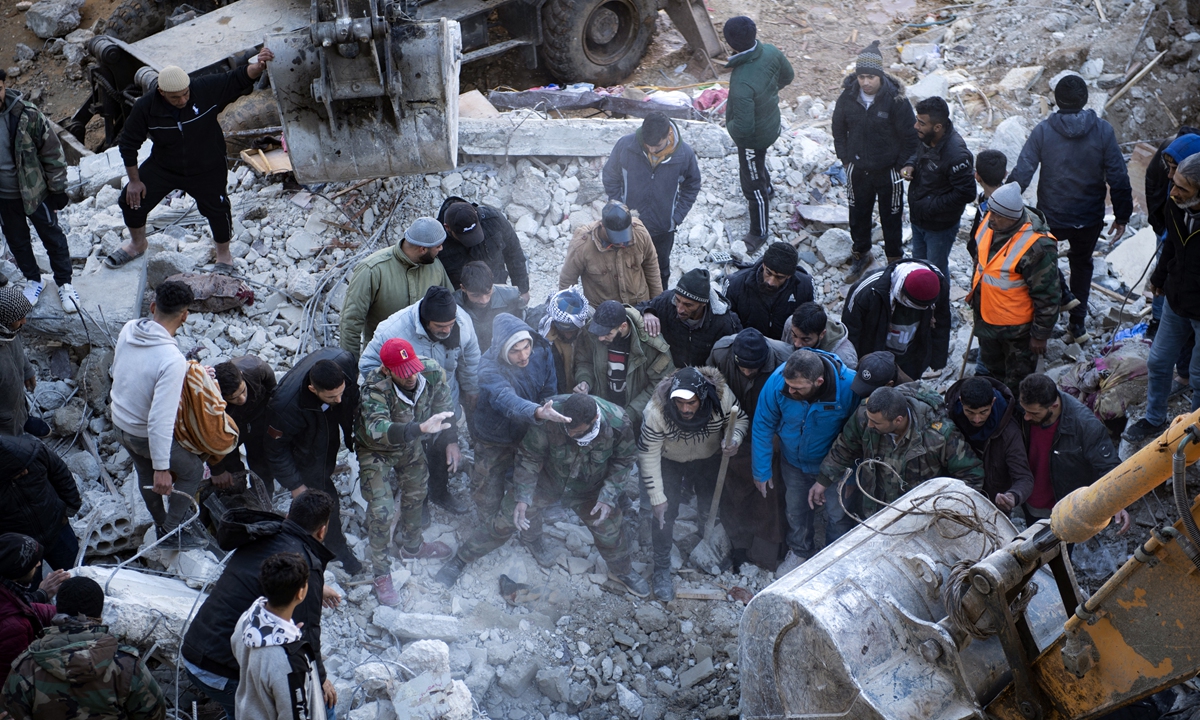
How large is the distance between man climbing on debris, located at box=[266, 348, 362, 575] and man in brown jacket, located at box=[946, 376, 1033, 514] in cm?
324

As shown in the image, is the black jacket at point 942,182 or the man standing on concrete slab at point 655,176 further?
the man standing on concrete slab at point 655,176

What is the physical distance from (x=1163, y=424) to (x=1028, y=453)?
1568 millimetres

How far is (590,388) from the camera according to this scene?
584cm

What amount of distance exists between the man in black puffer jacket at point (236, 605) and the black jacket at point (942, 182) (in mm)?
4724

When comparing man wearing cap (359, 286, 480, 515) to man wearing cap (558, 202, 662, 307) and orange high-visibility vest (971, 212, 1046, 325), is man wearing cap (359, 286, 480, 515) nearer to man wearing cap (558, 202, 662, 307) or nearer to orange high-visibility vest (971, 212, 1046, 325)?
man wearing cap (558, 202, 662, 307)

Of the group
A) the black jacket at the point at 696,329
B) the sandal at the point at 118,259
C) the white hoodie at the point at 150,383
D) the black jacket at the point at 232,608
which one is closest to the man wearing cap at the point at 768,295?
the black jacket at the point at 696,329

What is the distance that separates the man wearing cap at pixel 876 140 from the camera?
6863 millimetres

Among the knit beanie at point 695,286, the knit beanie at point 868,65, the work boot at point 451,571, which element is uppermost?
the knit beanie at point 868,65

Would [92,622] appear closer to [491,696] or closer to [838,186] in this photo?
[491,696]

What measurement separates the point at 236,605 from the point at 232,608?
20 mm

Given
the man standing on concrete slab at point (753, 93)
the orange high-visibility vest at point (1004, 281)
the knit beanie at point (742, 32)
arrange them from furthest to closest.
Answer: the man standing on concrete slab at point (753, 93) < the knit beanie at point (742, 32) < the orange high-visibility vest at point (1004, 281)

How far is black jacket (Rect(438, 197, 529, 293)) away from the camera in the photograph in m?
6.11

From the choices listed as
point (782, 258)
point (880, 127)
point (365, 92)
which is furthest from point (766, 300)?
point (365, 92)

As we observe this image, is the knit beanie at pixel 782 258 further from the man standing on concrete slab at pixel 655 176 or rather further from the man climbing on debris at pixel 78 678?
the man climbing on debris at pixel 78 678
